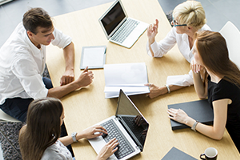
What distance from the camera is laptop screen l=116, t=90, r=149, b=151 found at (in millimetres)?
1412

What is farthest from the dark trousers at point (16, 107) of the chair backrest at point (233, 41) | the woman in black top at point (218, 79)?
the chair backrest at point (233, 41)

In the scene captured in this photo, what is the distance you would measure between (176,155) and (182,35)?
3.09 feet

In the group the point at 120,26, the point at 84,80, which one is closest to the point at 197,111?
the point at 84,80

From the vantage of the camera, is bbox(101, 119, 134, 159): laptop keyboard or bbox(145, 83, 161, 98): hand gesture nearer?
bbox(101, 119, 134, 159): laptop keyboard

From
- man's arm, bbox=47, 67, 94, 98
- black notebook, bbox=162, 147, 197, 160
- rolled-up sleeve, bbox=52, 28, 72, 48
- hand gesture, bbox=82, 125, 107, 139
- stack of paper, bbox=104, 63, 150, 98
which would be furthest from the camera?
rolled-up sleeve, bbox=52, 28, 72, 48

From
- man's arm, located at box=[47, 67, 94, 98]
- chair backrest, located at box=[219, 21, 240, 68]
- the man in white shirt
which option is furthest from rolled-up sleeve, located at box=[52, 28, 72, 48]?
chair backrest, located at box=[219, 21, 240, 68]

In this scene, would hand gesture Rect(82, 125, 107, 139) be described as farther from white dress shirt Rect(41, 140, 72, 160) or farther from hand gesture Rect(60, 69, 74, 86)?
hand gesture Rect(60, 69, 74, 86)

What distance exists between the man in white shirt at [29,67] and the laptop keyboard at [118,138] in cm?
40

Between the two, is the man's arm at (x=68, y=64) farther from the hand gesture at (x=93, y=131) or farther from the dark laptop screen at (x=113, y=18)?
the hand gesture at (x=93, y=131)

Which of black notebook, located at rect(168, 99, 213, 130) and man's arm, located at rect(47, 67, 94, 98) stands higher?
man's arm, located at rect(47, 67, 94, 98)

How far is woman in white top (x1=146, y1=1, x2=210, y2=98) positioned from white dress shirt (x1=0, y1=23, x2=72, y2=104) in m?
0.83

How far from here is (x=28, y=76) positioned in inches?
68.9

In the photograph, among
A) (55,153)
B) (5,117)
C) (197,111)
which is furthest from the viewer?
(5,117)

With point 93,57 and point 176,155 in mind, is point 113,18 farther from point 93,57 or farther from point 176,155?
point 176,155
